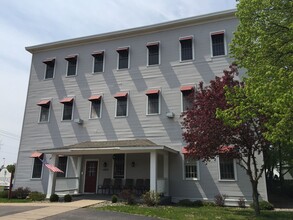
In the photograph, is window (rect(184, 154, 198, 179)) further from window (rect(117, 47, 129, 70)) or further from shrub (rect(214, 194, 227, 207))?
window (rect(117, 47, 129, 70))

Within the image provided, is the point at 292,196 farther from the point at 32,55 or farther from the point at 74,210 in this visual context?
the point at 32,55

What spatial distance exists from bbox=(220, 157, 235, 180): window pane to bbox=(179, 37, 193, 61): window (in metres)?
7.44

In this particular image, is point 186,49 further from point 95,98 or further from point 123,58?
point 95,98

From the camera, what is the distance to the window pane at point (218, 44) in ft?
59.3

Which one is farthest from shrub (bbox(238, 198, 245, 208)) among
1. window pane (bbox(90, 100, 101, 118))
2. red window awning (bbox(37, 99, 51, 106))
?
red window awning (bbox(37, 99, 51, 106))

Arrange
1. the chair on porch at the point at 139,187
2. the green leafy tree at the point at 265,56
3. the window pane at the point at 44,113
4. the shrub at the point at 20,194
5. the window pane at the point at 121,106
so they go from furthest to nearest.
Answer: the window pane at the point at 44,113, the window pane at the point at 121,106, the shrub at the point at 20,194, the chair on porch at the point at 139,187, the green leafy tree at the point at 265,56

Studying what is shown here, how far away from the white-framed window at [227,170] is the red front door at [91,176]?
28.0 feet

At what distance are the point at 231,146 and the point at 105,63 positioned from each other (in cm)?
1204

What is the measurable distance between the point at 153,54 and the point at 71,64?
699cm

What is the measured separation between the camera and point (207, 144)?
1154 centimetres

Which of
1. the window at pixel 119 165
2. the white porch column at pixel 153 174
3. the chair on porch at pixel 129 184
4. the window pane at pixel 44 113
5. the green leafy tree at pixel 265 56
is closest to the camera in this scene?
the green leafy tree at pixel 265 56

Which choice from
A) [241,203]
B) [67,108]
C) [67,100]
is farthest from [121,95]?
[241,203]

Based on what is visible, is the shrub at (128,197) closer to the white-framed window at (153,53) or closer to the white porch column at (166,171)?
the white porch column at (166,171)

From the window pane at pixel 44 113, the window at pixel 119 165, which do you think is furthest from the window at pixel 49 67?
the window at pixel 119 165
